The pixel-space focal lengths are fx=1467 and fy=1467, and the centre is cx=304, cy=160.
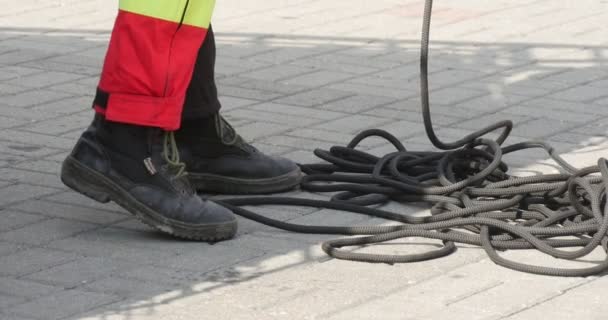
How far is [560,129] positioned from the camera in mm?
6215

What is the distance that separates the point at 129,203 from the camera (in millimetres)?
4695

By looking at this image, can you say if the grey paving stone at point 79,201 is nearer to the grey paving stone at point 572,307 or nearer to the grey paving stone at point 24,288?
the grey paving stone at point 24,288

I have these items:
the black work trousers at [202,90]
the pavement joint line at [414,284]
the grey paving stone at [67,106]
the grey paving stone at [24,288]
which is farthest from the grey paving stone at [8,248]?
the grey paving stone at [67,106]

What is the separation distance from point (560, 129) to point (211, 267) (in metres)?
2.37

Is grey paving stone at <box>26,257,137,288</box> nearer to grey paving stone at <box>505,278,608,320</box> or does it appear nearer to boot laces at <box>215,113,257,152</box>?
boot laces at <box>215,113,257,152</box>

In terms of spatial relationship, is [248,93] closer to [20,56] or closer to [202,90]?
[20,56]

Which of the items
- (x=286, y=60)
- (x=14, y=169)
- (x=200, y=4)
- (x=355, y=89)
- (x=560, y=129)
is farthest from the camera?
(x=286, y=60)

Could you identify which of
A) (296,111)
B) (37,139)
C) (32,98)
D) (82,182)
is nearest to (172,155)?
(82,182)

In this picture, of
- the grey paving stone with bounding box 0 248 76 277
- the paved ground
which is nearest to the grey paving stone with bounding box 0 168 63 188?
the paved ground

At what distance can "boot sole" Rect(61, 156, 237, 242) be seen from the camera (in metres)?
4.59

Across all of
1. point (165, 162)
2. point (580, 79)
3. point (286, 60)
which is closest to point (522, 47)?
point (580, 79)

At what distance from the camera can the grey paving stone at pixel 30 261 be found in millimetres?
4270

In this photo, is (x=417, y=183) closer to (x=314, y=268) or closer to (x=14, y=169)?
(x=314, y=268)

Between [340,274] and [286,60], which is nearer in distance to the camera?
[340,274]
